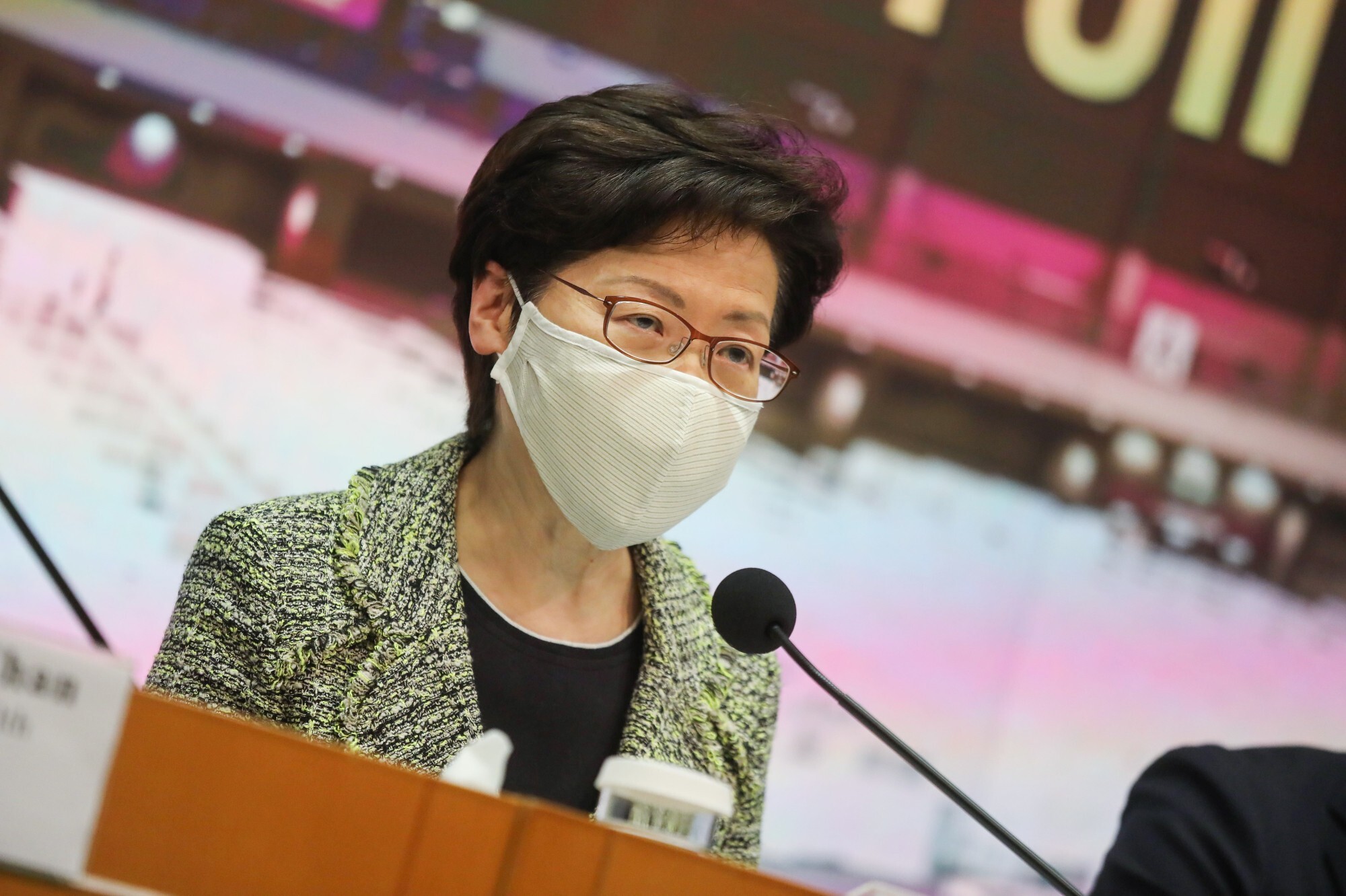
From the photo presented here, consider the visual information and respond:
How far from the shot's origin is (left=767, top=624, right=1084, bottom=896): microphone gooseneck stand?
43.7 inches

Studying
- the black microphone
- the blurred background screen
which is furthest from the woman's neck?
the blurred background screen

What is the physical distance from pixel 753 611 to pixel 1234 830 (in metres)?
0.45

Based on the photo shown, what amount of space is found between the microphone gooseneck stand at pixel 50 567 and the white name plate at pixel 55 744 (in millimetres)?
242

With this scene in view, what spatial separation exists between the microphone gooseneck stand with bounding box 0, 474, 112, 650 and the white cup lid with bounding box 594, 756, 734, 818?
38 centimetres

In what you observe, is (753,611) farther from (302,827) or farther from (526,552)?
(302,827)

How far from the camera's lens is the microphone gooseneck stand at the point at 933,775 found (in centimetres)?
111

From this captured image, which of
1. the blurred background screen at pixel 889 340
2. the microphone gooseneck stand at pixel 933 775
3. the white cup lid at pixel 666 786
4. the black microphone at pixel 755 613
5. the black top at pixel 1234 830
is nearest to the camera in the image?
the white cup lid at pixel 666 786

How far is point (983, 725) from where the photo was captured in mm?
3070

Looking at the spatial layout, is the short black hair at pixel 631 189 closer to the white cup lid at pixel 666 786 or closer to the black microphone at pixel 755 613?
the black microphone at pixel 755 613

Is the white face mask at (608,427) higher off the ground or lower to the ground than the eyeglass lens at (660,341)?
lower

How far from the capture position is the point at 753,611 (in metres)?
1.25

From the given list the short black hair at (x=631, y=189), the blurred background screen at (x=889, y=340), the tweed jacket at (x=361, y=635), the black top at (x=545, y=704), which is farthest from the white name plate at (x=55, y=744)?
→ the blurred background screen at (x=889, y=340)

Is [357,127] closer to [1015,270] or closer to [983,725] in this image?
[1015,270]

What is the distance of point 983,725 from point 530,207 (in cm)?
202
